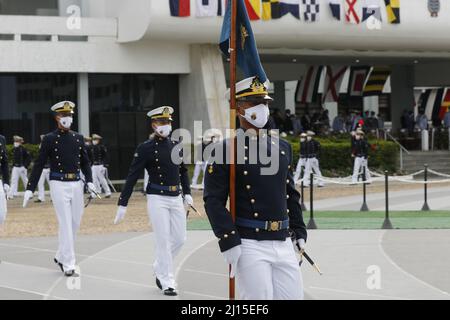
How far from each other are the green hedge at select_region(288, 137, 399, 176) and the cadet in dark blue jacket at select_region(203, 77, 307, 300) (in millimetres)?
27109

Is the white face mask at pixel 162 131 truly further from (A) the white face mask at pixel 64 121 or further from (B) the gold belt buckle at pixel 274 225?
(B) the gold belt buckle at pixel 274 225

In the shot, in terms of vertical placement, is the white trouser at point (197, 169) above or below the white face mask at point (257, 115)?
below

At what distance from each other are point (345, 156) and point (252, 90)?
95.1ft

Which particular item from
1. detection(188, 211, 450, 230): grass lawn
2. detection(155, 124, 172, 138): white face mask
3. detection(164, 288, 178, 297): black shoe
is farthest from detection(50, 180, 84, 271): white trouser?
detection(188, 211, 450, 230): grass lawn

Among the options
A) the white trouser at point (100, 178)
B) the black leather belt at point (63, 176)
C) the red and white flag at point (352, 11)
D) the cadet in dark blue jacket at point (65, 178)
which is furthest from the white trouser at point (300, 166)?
the black leather belt at point (63, 176)

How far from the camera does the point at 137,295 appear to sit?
35.0ft

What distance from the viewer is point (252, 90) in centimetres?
747

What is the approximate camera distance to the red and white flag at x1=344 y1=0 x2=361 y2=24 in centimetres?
3653

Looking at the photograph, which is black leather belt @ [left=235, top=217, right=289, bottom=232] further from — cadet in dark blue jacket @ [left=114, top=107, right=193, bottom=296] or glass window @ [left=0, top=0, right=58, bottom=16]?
glass window @ [left=0, top=0, right=58, bottom=16]

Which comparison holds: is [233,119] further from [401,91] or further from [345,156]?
[401,91]

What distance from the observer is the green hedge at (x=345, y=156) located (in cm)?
3584

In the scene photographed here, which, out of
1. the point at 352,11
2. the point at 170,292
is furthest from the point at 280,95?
the point at 170,292

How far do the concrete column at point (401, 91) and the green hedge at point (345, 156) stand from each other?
1155 cm

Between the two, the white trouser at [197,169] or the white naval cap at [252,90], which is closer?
the white naval cap at [252,90]
